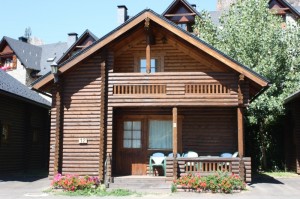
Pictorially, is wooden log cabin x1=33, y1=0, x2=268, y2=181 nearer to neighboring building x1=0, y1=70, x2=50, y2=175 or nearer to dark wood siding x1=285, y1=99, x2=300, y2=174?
dark wood siding x1=285, y1=99, x2=300, y2=174

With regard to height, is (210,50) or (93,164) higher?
(210,50)

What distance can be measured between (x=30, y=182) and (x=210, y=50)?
9.22 m

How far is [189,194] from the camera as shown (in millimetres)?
12516

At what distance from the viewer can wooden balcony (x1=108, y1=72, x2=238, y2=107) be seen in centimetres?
1448

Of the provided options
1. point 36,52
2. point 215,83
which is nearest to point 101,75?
point 215,83

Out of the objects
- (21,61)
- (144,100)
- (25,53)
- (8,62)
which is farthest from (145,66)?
(8,62)

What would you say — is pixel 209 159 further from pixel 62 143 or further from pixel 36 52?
pixel 36 52

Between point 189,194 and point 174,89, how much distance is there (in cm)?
416

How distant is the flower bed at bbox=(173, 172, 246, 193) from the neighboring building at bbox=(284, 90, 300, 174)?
6500 mm

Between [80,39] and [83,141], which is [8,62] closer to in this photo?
[80,39]

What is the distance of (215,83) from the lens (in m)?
14.7

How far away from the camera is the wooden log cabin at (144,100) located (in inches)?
569

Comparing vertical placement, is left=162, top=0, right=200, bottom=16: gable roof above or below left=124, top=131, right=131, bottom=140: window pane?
above

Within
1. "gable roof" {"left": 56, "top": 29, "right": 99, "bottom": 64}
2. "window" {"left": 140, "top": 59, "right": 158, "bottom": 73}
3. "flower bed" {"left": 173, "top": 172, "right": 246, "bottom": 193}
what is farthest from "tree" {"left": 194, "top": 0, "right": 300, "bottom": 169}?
"gable roof" {"left": 56, "top": 29, "right": 99, "bottom": 64}
